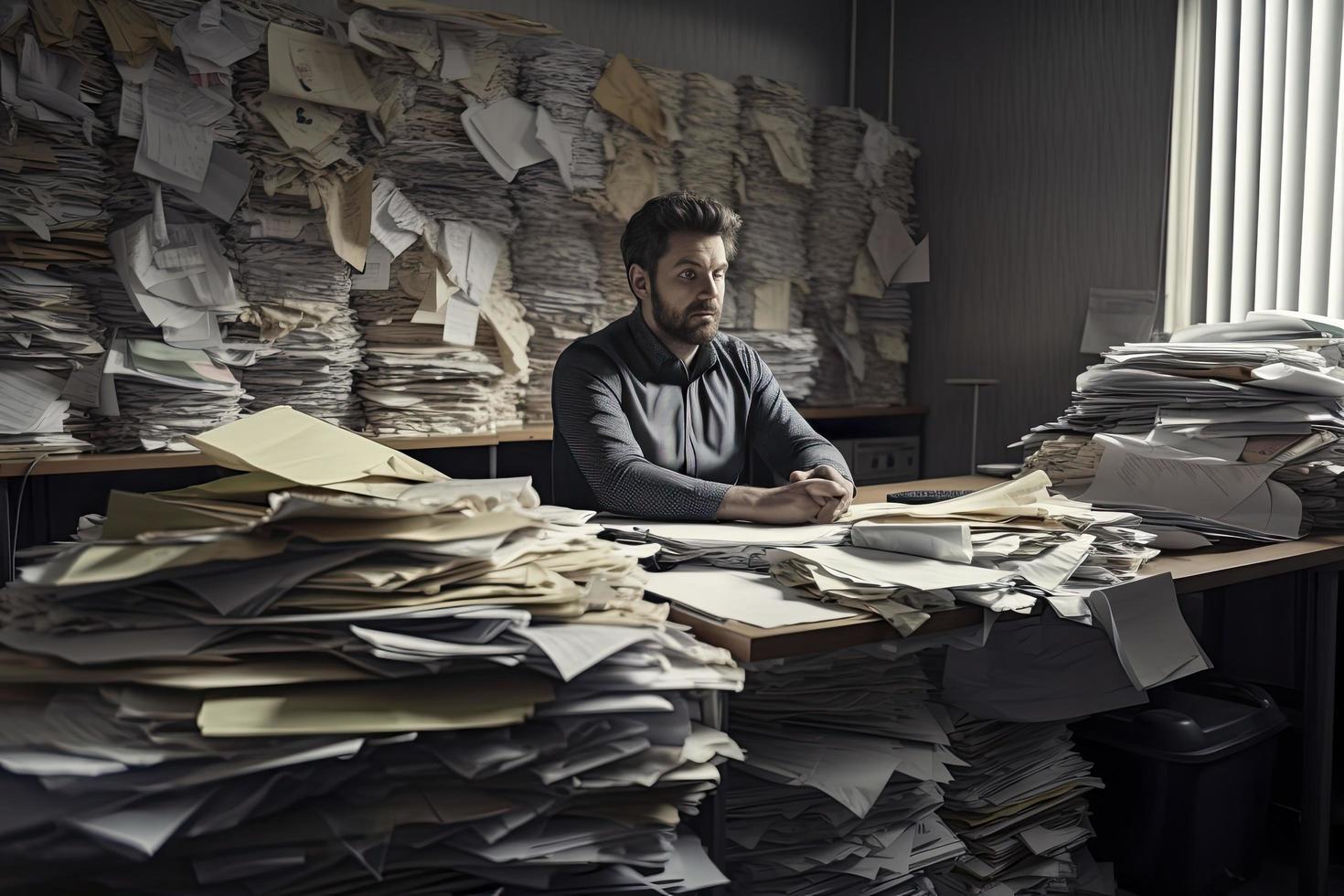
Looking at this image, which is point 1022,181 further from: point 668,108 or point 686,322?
point 686,322

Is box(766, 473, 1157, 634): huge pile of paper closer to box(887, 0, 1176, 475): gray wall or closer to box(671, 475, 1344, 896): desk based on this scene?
box(671, 475, 1344, 896): desk

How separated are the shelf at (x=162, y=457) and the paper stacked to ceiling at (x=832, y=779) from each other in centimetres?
164

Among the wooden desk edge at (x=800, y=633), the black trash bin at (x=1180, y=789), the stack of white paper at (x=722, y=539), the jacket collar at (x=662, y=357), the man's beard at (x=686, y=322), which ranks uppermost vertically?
the man's beard at (x=686, y=322)

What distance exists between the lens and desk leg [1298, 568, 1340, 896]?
1.84 m

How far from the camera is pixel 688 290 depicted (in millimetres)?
2334

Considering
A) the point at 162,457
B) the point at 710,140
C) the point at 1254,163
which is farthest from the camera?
the point at 710,140

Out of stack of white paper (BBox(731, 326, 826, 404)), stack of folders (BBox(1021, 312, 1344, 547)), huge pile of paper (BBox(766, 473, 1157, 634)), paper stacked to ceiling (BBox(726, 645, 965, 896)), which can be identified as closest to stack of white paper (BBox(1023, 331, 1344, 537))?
stack of folders (BBox(1021, 312, 1344, 547))

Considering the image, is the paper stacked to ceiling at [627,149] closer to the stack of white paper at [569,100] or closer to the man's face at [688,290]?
the stack of white paper at [569,100]

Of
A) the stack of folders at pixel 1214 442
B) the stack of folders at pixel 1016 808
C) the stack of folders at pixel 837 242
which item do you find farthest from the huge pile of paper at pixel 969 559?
the stack of folders at pixel 837 242

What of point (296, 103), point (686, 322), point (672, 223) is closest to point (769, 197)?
point (672, 223)

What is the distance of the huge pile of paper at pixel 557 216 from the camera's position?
314 centimetres

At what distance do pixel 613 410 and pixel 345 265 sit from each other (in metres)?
1.13

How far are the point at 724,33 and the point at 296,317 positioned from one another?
2051mm

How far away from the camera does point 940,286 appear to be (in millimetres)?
3941
